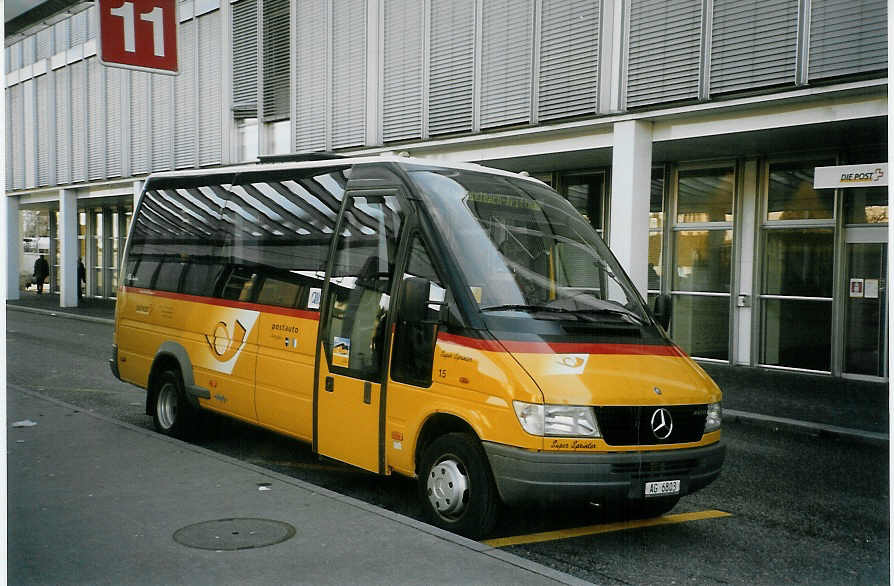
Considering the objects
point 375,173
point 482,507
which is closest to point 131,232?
point 375,173

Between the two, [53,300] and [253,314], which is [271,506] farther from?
[53,300]

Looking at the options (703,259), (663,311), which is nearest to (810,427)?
(663,311)

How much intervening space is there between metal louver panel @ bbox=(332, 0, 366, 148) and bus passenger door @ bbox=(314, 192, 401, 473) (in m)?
8.64

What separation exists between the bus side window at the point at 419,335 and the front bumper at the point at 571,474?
2.77 ft

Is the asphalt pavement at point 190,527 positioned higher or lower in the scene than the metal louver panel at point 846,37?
lower

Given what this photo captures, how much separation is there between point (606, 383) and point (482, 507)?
45.2 inches

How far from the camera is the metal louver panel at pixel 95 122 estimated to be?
20.1 metres

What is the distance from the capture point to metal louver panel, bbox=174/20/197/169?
15789 millimetres

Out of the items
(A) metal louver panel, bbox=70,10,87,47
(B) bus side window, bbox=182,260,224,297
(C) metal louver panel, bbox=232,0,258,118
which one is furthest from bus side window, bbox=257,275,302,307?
(C) metal louver panel, bbox=232,0,258,118

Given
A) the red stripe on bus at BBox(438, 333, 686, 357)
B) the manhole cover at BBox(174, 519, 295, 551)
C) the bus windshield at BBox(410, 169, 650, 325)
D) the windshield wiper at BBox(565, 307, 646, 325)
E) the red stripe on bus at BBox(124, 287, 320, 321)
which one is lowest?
the manhole cover at BBox(174, 519, 295, 551)

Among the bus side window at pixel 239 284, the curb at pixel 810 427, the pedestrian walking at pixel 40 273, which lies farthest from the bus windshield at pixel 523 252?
the pedestrian walking at pixel 40 273

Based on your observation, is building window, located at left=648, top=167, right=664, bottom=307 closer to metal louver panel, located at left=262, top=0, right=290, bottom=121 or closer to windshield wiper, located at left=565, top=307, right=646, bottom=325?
metal louver panel, located at left=262, top=0, right=290, bottom=121

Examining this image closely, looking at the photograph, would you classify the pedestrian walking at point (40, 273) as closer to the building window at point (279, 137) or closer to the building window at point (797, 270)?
the building window at point (279, 137)

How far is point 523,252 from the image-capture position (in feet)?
21.6
